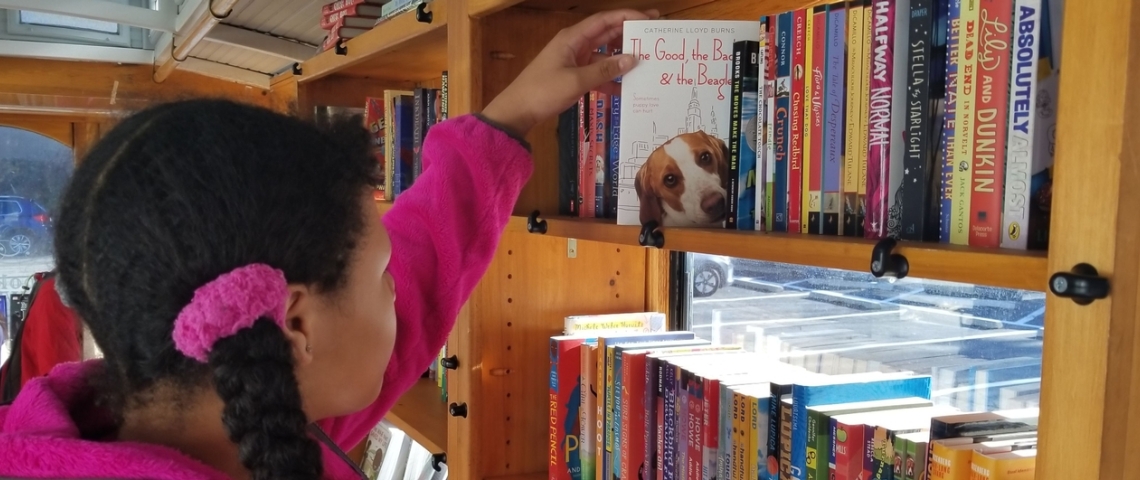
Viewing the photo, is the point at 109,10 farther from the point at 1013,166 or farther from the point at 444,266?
the point at 1013,166

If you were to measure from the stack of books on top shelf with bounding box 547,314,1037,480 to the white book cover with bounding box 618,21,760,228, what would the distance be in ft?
0.74

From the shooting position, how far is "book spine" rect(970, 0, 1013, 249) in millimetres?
623

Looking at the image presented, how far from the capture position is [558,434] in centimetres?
137

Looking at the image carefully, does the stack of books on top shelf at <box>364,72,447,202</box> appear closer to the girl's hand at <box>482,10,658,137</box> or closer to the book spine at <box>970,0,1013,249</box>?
the girl's hand at <box>482,10,658,137</box>

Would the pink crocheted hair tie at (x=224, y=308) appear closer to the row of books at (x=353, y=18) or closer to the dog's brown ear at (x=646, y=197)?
the dog's brown ear at (x=646, y=197)

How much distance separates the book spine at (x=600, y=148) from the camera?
1.16 m

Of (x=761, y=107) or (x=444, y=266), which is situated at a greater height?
(x=761, y=107)

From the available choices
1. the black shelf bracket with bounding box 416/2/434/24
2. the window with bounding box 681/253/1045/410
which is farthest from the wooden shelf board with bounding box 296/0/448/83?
the window with bounding box 681/253/1045/410

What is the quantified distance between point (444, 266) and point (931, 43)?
2.33 ft

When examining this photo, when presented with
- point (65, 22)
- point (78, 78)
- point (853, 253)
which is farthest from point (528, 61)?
point (78, 78)

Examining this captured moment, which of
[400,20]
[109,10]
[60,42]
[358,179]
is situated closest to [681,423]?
[358,179]

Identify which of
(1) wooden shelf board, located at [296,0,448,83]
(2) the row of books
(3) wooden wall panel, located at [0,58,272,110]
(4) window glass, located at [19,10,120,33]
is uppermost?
(4) window glass, located at [19,10,120,33]

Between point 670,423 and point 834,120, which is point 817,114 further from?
point 670,423

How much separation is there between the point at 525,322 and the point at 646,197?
49 cm
